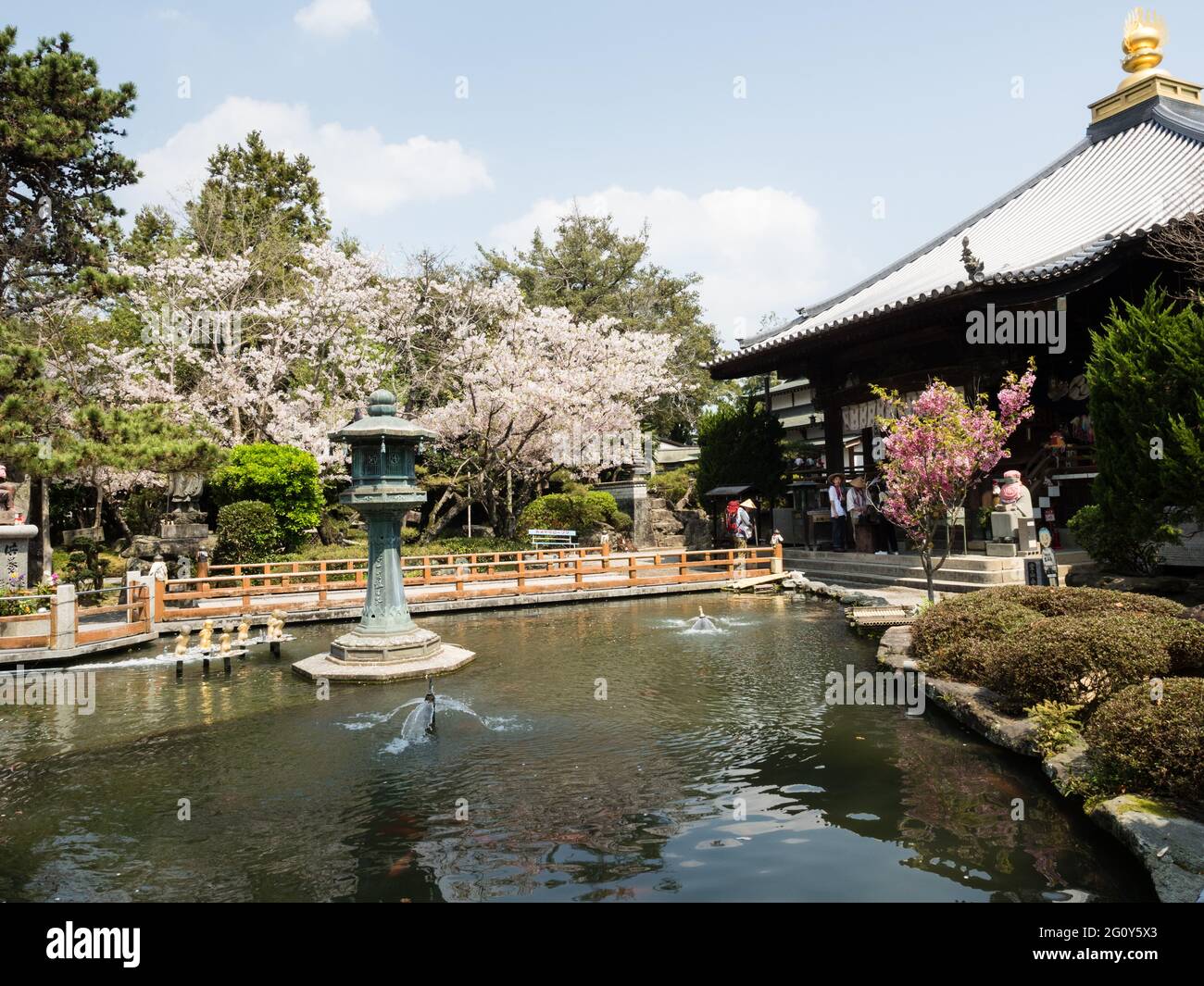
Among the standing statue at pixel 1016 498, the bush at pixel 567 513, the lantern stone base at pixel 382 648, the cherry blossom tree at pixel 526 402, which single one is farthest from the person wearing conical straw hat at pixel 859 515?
the lantern stone base at pixel 382 648

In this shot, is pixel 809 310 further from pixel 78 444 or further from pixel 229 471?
pixel 78 444

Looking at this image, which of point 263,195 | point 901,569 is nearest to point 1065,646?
point 901,569

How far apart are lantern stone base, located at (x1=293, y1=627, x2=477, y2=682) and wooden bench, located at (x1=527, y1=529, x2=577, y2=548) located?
12.6 metres

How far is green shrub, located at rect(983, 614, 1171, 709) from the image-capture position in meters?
6.83

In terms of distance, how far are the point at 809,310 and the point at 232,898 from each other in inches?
963

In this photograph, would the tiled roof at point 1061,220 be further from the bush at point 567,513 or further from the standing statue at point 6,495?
the standing statue at point 6,495

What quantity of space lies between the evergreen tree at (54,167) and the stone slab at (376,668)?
11.7 meters

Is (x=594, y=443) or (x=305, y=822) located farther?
(x=594, y=443)

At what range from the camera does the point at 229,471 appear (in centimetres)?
2028

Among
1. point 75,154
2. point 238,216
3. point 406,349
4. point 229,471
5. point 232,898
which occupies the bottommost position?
point 232,898

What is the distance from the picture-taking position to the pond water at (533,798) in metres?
4.93

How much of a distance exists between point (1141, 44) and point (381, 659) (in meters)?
25.5

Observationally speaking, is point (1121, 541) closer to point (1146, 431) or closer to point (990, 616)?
point (1146, 431)
